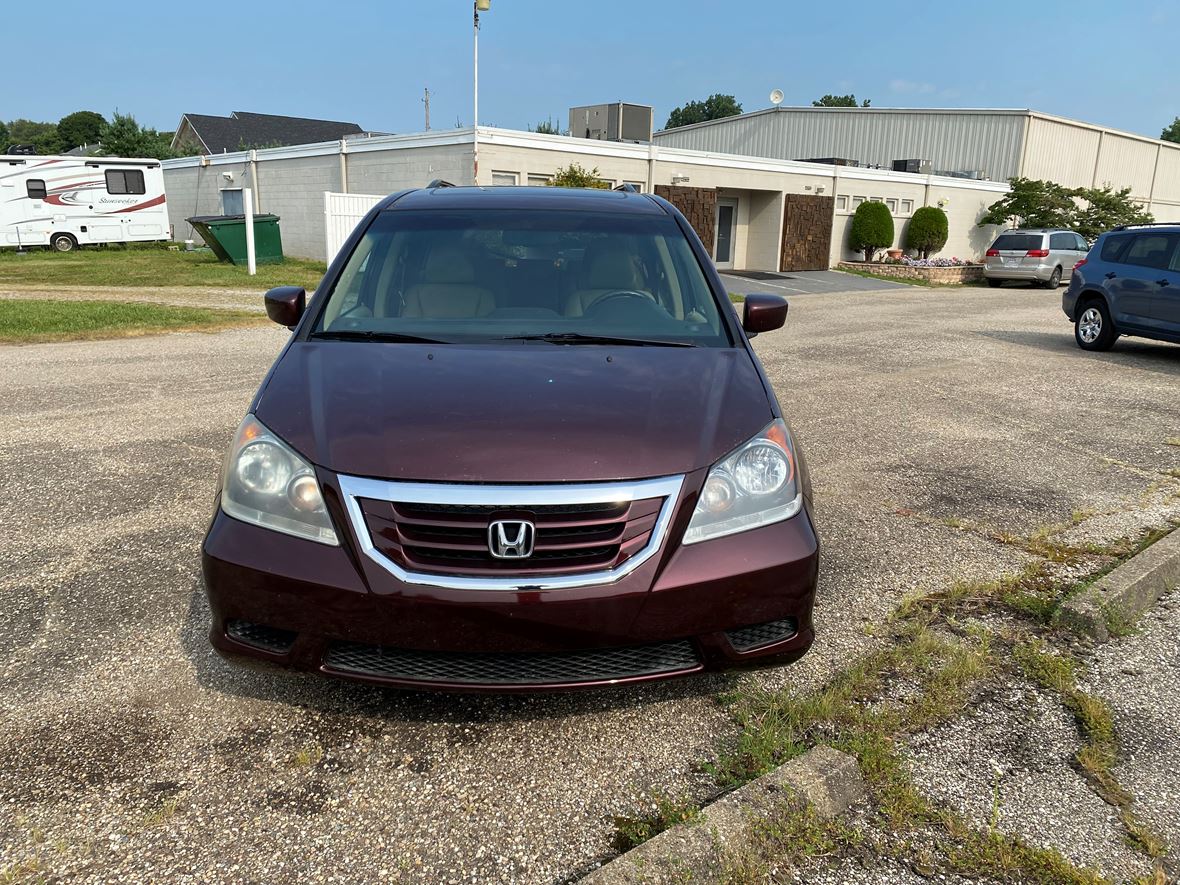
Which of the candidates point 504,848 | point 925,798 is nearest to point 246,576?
point 504,848

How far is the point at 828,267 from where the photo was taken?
28.7 meters

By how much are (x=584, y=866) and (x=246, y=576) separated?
1204mm

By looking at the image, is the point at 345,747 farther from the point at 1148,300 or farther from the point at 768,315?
the point at 1148,300

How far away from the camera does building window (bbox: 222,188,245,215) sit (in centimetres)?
2795

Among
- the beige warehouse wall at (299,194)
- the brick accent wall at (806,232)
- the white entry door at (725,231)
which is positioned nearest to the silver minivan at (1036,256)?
the brick accent wall at (806,232)

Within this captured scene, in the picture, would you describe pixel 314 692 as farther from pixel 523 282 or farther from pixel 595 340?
pixel 523 282

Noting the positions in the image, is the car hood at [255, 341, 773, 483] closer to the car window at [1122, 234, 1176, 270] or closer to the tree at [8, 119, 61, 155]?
the car window at [1122, 234, 1176, 270]

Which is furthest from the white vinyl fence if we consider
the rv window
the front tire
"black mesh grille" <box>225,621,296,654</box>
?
"black mesh grille" <box>225,621,296,654</box>

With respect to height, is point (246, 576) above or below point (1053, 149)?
below

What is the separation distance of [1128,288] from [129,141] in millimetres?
49038

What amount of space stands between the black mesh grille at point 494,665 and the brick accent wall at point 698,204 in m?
22.3

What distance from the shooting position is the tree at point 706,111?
11375 cm

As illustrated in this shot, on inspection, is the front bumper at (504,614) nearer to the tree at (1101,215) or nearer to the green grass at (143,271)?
the green grass at (143,271)

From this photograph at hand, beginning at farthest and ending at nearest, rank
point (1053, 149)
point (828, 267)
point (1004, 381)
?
point (1053, 149) < point (828, 267) < point (1004, 381)
